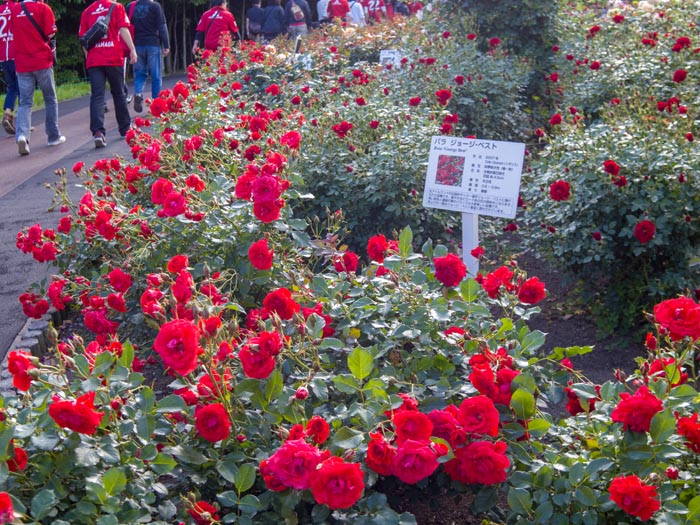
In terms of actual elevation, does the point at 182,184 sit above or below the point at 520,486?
above

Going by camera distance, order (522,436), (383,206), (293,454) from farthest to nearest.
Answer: (383,206) < (522,436) < (293,454)

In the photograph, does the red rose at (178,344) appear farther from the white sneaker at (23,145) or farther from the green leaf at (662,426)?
the white sneaker at (23,145)

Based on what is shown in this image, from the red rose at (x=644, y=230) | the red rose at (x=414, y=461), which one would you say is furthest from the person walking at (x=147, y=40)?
the red rose at (x=414, y=461)

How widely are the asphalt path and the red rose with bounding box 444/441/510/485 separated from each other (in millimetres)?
2623

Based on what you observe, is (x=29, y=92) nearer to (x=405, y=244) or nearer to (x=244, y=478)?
(x=405, y=244)

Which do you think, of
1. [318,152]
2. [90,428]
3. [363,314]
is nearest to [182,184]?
[318,152]

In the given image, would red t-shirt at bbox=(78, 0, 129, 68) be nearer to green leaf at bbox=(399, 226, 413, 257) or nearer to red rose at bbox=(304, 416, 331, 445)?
green leaf at bbox=(399, 226, 413, 257)

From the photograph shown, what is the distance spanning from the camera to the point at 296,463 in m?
1.60

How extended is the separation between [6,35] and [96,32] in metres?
1.14

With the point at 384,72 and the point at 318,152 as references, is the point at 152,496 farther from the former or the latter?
the point at 384,72

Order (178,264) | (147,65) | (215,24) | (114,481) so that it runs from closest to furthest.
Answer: (114,481) < (178,264) < (215,24) < (147,65)

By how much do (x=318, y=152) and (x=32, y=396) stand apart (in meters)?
2.86

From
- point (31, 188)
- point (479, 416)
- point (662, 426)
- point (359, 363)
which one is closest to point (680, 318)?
point (662, 426)

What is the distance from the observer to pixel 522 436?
1972 millimetres
